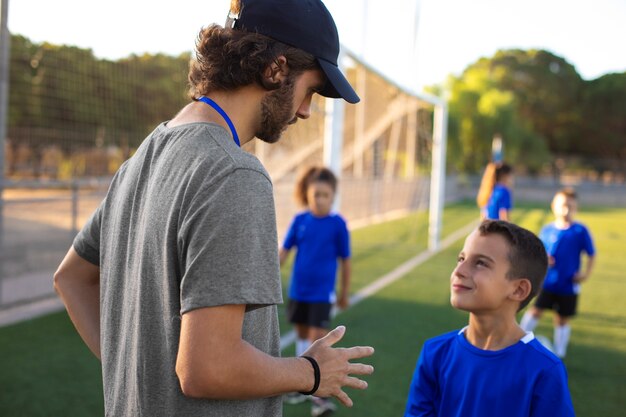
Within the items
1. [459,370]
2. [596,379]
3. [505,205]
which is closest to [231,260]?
[459,370]

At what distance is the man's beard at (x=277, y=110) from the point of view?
140cm

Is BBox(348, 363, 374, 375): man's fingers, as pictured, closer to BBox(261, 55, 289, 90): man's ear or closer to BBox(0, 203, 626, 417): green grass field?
BBox(261, 55, 289, 90): man's ear

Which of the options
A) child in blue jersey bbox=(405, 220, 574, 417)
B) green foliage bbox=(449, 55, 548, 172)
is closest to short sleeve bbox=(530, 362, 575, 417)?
child in blue jersey bbox=(405, 220, 574, 417)

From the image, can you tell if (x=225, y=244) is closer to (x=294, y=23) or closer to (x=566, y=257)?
(x=294, y=23)

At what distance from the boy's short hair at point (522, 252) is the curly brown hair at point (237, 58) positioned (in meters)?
1.35

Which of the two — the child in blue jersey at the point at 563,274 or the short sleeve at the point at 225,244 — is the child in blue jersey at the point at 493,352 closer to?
the short sleeve at the point at 225,244

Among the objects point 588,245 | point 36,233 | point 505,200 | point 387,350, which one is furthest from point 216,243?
point 505,200

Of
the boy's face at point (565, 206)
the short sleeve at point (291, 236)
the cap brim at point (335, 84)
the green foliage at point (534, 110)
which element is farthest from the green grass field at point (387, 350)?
the green foliage at point (534, 110)

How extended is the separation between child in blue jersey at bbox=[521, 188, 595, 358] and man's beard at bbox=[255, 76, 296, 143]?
5172 mm

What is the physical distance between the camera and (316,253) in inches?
195

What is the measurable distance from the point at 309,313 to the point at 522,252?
2619mm

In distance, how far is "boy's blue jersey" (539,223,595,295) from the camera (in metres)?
6.01

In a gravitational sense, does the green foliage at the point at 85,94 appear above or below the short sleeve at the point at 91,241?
above

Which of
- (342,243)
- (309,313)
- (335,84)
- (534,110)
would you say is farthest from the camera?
(534,110)
